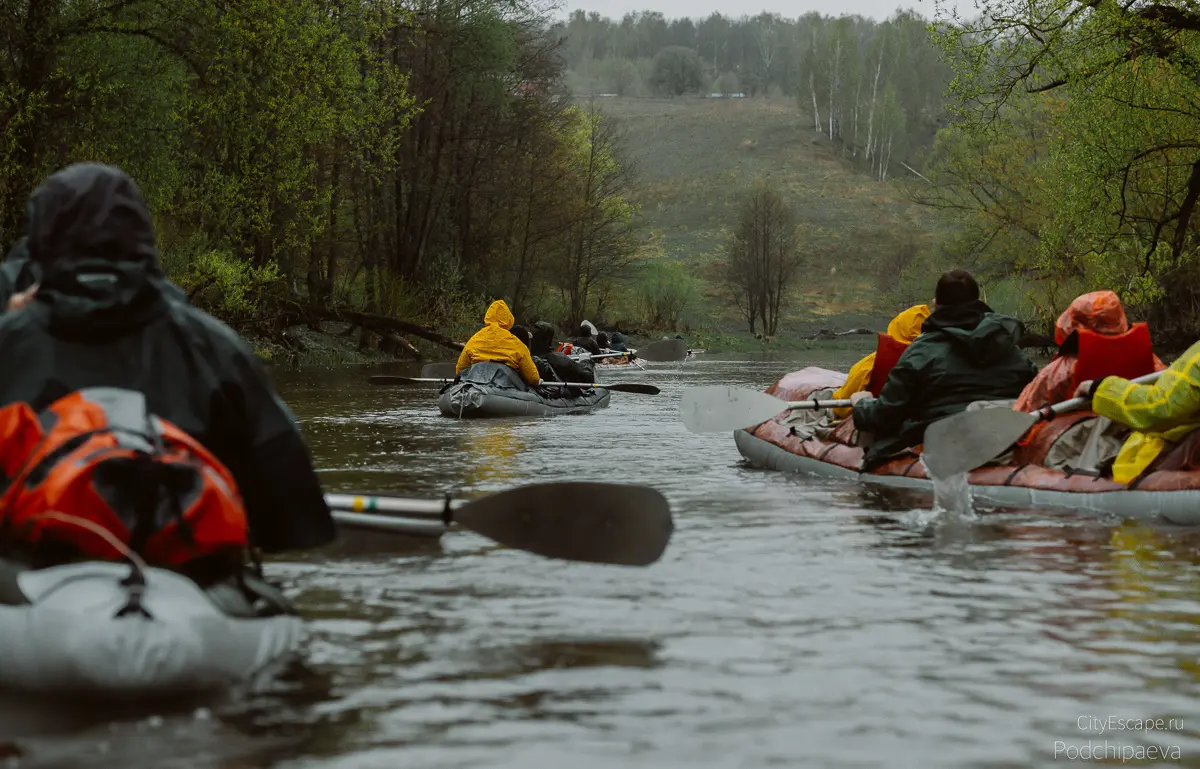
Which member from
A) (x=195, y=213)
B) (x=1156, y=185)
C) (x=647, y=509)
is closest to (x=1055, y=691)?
(x=647, y=509)

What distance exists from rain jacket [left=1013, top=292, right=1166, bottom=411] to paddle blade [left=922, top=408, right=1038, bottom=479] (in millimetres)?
499

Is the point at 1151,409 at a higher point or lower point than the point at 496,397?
higher

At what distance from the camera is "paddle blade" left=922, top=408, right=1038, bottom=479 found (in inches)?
350

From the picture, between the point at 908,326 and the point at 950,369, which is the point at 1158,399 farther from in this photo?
the point at 908,326

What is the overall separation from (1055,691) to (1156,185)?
2276 cm

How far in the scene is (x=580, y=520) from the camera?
5.79 m

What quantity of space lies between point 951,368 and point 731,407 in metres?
2.10

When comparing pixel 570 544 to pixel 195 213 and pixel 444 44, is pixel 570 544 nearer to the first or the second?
pixel 195 213

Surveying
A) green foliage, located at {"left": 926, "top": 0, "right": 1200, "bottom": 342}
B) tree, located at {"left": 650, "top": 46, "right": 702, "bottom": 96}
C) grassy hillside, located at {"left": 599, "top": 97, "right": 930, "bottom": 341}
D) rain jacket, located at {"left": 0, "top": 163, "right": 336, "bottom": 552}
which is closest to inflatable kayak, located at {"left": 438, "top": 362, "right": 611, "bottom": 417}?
green foliage, located at {"left": 926, "top": 0, "right": 1200, "bottom": 342}

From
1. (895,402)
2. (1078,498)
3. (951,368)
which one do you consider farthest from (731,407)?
(1078,498)

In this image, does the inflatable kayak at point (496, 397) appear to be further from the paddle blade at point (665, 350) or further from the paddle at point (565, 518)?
the paddle blade at point (665, 350)

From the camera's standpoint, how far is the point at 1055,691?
479 cm

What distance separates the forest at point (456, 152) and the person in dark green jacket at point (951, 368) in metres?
10.1

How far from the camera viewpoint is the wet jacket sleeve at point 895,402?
392 inches
